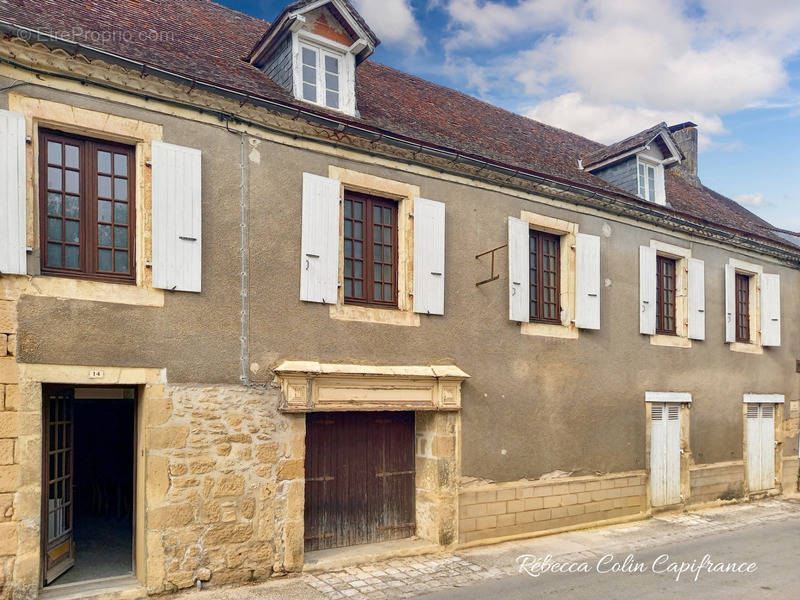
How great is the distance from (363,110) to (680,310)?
23.5ft

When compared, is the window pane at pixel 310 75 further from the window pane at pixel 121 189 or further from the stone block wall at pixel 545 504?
the stone block wall at pixel 545 504

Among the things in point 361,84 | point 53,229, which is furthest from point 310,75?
point 53,229

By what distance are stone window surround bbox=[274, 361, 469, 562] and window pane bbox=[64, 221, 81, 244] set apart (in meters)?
2.75

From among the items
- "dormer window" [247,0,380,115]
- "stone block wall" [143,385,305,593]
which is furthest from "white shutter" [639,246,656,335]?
"stone block wall" [143,385,305,593]

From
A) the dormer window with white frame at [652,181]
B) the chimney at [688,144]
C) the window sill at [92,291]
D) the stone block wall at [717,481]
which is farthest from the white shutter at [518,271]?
the chimney at [688,144]

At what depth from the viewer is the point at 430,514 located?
8984 mm

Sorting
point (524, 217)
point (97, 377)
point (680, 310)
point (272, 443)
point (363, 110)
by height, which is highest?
point (363, 110)

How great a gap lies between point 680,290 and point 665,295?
342 mm

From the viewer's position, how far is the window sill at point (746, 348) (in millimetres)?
13509

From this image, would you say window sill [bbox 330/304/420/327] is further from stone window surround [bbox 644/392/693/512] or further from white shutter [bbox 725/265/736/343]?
white shutter [bbox 725/265/736/343]

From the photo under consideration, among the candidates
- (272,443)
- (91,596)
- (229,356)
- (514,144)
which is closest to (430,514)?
(272,443)

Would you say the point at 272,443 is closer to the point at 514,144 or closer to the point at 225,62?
the point at 225,62

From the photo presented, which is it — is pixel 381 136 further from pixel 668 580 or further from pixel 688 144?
pixel 688 144

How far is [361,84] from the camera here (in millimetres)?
10797
